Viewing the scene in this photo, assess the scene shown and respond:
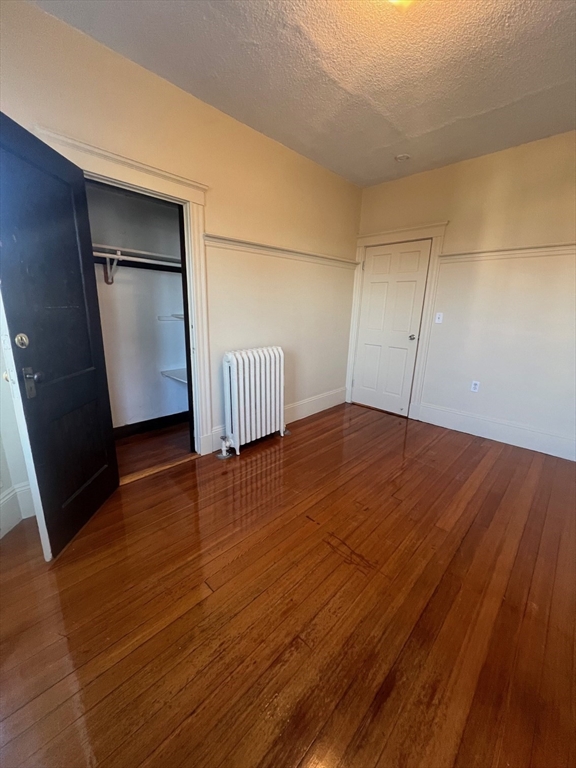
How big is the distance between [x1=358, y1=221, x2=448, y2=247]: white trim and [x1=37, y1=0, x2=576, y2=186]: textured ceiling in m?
0.75

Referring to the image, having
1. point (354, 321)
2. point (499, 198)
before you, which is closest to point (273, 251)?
point (354, 321)

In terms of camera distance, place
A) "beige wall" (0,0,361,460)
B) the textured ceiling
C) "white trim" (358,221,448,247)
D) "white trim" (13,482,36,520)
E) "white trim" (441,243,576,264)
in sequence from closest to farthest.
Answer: the textured ceiling → "beige wall" (0,0,361,460) → "white trim" (13,482,36,520) → "white trim" (441,243,576,264) → "white trim" (358,221,448,247)

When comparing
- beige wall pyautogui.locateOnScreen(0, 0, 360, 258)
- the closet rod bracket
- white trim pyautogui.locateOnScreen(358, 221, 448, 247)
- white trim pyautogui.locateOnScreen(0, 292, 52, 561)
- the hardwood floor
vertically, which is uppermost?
beige wall pyautogui.locateOnScreen(0, 0, 360, 258)

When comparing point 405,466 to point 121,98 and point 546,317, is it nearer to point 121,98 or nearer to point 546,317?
point 546,317

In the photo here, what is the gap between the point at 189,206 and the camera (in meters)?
2.25

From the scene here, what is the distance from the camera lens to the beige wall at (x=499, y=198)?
254 centimetres

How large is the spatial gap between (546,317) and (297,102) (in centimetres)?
273

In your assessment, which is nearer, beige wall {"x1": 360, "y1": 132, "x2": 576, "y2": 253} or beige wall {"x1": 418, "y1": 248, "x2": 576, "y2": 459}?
beige wall {"x1": 360, "y1": 132, "x2": 576, "y2": 253}

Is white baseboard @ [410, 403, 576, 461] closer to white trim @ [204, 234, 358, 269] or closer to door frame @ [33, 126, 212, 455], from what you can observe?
white trim @ [204, 234, 358, 269]

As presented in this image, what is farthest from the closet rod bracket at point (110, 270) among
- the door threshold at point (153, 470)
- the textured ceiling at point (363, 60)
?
the door threshold at point (153, 470)

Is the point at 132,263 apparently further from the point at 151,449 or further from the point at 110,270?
the point at 151,449

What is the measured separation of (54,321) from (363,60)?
2.29 meters

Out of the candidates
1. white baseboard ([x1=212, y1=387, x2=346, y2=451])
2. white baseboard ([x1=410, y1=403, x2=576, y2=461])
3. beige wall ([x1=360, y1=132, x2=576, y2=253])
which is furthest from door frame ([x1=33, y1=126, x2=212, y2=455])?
white baseboard ([x1=410, y1=403, x2=576, y2=461])

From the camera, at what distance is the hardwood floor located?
0.95 meters
